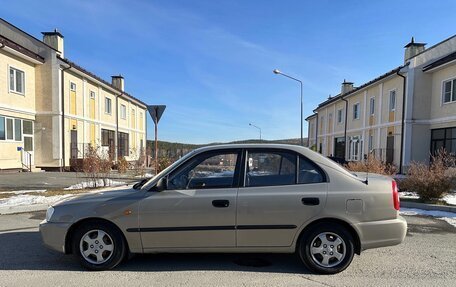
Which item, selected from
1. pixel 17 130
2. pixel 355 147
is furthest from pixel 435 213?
pixel 355 147

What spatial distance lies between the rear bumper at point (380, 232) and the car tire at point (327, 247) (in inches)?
6.5

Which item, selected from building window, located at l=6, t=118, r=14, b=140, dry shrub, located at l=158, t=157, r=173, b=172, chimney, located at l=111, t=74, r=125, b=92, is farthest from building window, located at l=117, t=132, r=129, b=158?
dry shrub, located at l=158, t=157, r=173, b=172

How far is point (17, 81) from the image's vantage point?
1897cm

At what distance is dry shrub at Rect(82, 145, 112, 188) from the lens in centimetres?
1177

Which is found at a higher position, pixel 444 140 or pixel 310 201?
pixel 444 140

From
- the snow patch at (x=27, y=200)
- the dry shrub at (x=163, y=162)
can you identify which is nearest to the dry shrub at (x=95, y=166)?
the snow patch at (x=27, y=200)

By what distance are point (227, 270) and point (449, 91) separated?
62.5ft

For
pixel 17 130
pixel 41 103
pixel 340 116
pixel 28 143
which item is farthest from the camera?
pixel 340 116

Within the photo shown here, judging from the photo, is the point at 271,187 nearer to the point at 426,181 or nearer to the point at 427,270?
the point at 427,270

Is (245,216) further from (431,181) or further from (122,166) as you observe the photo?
(122,166)

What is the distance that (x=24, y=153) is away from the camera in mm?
19188

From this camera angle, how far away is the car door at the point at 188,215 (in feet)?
13.5

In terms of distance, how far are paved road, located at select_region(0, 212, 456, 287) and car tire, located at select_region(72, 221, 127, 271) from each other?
5.5 inches

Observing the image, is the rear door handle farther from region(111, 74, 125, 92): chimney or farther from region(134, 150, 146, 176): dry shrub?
region(111, 74, 125, 92): chimney
